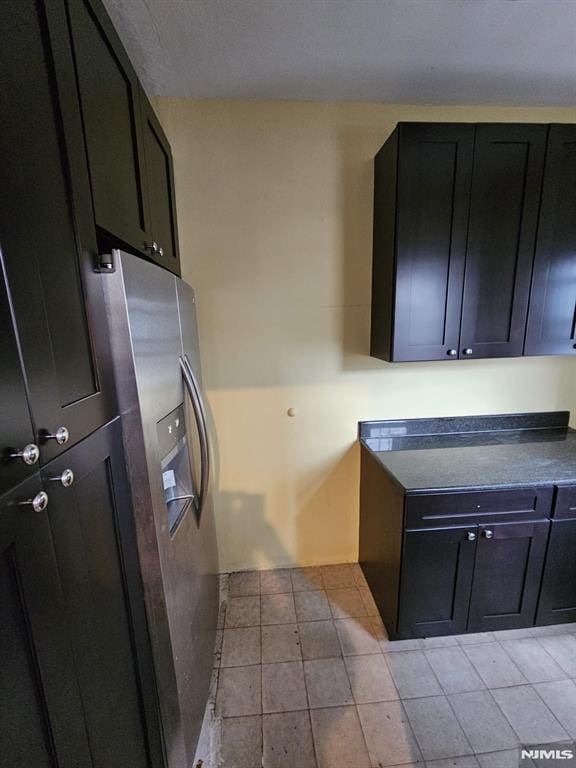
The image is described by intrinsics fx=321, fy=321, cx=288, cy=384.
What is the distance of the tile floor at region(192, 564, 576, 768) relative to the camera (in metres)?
1.20

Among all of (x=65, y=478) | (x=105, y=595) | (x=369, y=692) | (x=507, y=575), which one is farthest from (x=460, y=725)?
(x=65, y=478)

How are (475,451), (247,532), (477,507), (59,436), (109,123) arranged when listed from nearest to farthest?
(59,436) < (109,123) < (477,507) < (475,451) < (247,532)

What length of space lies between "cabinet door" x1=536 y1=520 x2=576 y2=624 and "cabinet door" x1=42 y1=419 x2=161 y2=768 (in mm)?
1778

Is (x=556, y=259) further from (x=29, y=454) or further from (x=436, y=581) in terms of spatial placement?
(x=29, y=454)

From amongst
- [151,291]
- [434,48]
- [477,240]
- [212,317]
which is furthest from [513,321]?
[151,291]

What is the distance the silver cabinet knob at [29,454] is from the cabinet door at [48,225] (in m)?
0.03

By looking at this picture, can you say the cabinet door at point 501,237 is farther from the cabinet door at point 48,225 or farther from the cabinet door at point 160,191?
the cabinet door at point 48,225

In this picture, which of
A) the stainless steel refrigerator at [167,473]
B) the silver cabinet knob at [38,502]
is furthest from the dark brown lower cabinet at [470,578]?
the silver cabinet knob at [38,502]

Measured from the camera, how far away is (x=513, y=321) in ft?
5.26

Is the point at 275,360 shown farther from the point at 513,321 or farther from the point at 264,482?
the point at 513,321

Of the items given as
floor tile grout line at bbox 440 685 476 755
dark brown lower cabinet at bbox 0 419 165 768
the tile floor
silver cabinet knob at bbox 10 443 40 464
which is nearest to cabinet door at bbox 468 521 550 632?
the tile floor

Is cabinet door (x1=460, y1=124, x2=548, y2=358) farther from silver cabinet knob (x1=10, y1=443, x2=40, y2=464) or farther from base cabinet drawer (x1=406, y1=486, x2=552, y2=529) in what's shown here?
silver cabinet knob (x1=10, y1=443, x2=40, y2=464)

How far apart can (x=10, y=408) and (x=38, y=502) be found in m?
0.18

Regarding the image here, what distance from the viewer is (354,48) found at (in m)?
1.28
